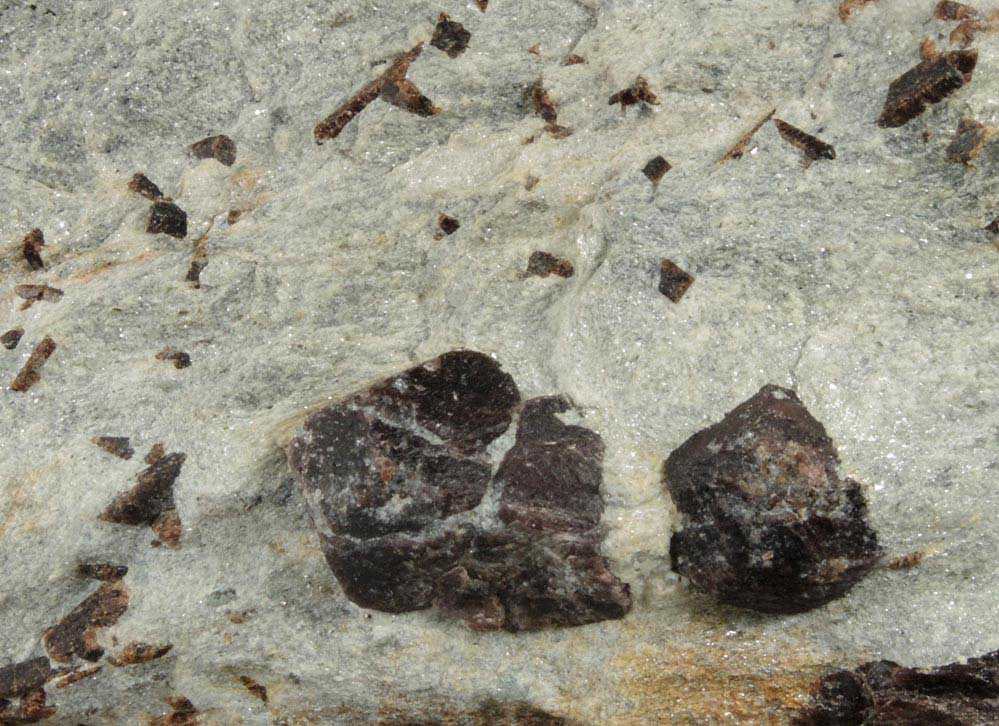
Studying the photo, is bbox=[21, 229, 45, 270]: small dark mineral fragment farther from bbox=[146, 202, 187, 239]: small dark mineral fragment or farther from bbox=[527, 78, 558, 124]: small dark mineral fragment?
bbox=[527, 78, 558, 124]: small dark mineral fragment

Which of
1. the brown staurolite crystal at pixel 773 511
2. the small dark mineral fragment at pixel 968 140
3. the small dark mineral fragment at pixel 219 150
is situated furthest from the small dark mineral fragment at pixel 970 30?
the small dark mineral fragment at pixel 219 150

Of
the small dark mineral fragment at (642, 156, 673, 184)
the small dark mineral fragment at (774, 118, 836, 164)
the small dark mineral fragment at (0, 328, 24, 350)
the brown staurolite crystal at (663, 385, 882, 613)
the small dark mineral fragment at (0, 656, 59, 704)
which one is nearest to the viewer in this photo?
the brown staurolite crystal at (663, 385, 882, 613)

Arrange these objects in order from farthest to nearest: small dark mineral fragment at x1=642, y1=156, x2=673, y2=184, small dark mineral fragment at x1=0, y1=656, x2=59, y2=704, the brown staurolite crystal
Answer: small dark mineral fragment at x1=0, y1=656, x2=59, y2=704, small dark mineral fragment at x1=642, y1=156, x2=673, y2=184, the brown staurolite crystal

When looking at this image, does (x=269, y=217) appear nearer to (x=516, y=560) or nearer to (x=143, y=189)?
(x=143, y=189)

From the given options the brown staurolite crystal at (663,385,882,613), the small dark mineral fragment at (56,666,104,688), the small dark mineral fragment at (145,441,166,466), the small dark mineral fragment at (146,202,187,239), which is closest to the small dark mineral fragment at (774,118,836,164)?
the brown staurolite crystal at (663,385,882,613)

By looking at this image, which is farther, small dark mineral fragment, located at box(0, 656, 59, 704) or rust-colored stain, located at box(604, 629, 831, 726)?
small dark mineral fragment, located at box(0, 656, 59, 704)

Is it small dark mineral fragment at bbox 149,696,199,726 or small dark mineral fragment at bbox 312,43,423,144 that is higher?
small dark mineral fragment at bbox 312,43,423,144

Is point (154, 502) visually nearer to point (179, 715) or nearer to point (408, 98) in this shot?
point (179, 715)
